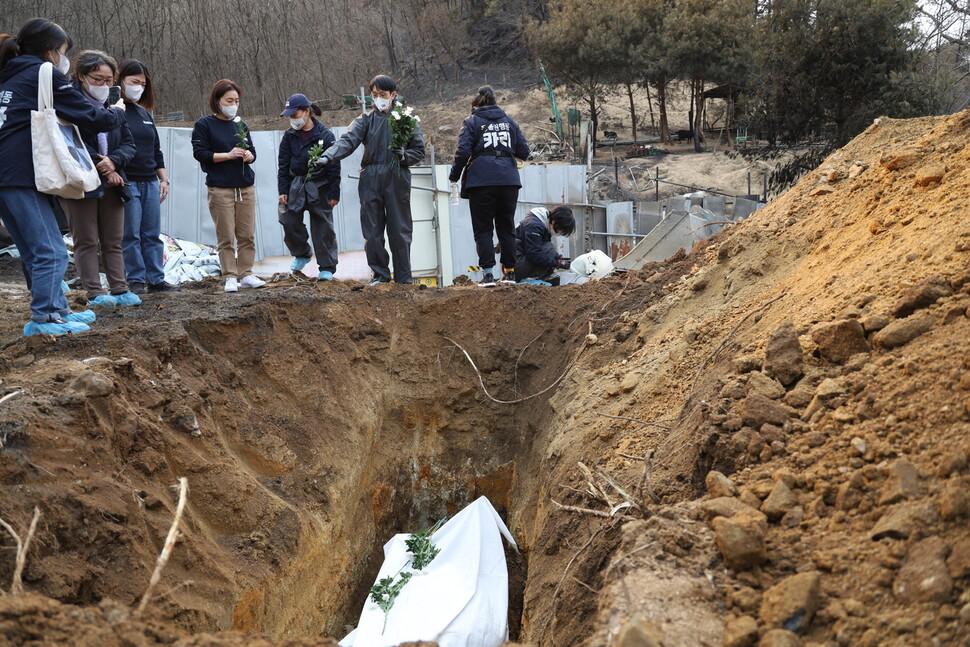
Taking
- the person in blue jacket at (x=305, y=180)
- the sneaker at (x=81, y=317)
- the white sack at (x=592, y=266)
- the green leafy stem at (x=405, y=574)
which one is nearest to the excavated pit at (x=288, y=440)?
the sneaker at (x=81, y=317)

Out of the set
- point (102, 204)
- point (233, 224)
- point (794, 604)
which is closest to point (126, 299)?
point (102, 204)

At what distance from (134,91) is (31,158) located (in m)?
1.84

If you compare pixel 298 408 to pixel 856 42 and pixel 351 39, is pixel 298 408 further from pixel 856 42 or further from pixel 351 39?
pixel 351 39

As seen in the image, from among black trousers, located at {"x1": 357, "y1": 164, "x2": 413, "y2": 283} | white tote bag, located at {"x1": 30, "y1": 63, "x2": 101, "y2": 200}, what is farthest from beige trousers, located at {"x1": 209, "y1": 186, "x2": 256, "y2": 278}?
white tote bag, located at {"x1": 30, "y1": 63, "x2": 101, "y2": 200}

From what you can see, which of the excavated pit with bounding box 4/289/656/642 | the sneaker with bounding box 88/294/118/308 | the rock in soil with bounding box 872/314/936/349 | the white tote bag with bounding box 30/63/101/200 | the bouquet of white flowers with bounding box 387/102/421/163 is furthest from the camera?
the bouquet of white flowers with bounding box 387/102/421/163

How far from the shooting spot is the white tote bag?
4406 mm

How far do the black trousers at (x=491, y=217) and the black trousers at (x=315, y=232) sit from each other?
1.41 m

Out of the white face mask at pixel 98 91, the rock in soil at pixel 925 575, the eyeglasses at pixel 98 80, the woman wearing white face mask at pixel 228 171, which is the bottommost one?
the rock in soil at pixel 925 575

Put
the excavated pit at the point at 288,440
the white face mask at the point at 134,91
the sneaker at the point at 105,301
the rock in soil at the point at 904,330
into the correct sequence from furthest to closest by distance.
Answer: the white face mask at the point at 134,91 < the sneaker at the point at 105,301 < the excavated pit at the point at 288,440 < the rock in soil at the point at 904,330

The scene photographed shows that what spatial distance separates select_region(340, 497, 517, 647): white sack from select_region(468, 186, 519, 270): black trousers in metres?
3.07

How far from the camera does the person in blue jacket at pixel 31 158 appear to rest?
174 inches

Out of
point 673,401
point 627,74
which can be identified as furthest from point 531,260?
point 627,74

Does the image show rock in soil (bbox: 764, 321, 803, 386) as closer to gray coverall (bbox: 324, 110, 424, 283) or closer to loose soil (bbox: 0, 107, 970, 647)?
loose soil (bbox: 0, 107, 970, 647)

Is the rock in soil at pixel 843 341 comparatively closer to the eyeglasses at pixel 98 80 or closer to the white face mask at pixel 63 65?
the white face mask at pixel 63 65
